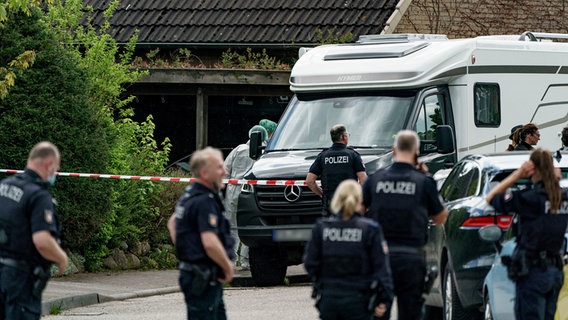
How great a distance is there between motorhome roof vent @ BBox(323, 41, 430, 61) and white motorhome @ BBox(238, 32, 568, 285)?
1cm

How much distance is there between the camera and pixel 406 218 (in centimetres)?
1013

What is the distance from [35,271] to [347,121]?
8.46 metres

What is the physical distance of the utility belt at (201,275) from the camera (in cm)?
962

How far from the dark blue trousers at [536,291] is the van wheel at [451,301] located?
1.83 m

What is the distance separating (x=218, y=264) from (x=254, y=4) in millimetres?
18358

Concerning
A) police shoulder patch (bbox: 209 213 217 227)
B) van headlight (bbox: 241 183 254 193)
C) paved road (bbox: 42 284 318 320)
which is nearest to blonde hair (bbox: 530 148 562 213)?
police shoulder patch (bbox: 209 213 217 227)

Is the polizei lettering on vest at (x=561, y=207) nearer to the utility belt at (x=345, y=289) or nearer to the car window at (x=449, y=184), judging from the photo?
the utility belt at (x=345, y=289)

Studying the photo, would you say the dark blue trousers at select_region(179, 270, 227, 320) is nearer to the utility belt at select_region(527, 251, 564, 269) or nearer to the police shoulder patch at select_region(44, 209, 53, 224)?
the police shoulder patch at select_region(44, 209, 53, 224)

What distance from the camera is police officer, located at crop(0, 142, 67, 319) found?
31.9 ft

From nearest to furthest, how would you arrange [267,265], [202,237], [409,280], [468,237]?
[202,237]
[409,280]
[468,237]
[267,265]

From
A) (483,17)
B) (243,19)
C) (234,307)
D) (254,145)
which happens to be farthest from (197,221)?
(483,17)

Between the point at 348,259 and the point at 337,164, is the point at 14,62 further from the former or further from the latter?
the point at 348,259

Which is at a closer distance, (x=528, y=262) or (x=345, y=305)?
(x=345, y=305)

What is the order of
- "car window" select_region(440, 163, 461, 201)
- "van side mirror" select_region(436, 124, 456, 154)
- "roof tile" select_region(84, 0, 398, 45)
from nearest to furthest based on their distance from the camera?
"car window" select_region(440, 163, 461, 201)
"van side mirror" select_region(436, 124, 456, 154)
"roof tile" select_region(84, 0, 398, 45)
